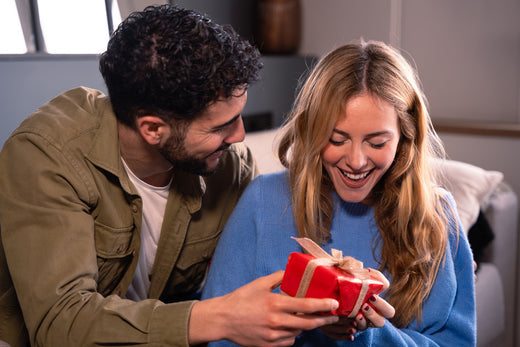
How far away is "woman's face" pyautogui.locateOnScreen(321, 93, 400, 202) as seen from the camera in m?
1.21

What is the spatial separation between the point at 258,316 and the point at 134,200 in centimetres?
52

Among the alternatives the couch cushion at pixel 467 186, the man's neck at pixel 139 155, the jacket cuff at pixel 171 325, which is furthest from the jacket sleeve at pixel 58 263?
the couch cushion at pixel 467 186

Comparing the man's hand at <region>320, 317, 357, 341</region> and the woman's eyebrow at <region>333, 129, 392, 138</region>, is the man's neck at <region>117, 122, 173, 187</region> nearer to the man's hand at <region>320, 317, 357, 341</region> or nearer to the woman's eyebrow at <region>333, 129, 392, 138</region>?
the woman's eyebrow at <region>333, 129, 392, 138</region>

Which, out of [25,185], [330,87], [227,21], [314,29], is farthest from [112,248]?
[314,29]

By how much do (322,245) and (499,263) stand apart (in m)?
1.24

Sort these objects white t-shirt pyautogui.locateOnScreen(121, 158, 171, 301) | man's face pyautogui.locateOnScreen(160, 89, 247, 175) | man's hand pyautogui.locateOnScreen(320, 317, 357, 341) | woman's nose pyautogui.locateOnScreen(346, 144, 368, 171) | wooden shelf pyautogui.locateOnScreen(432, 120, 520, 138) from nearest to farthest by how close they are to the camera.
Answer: man's hand pyautogui.locateOnScreen(320, 317, 357, 341)
woman's nose pyautogui.locateOnScreen(346, 144, 368, 171)
man's face pyautogui.locateOnScreen(160, 89, 247, 175)
white t-shirt pyautogui.locateOnScreen(121, 158, 171, 301)
wooden shelf pyautogui.locateOnScreen(432, 120, 520, 138)

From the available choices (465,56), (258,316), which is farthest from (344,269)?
(465,56)

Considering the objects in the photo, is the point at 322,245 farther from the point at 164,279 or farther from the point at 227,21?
the point at 227,21

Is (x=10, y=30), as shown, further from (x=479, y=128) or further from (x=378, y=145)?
(x=479, y=128)

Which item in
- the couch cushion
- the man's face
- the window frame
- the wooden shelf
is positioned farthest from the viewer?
the wooden shelf

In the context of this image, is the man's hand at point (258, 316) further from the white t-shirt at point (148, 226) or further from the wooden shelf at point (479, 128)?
the wooden shelf at point (479, 128)

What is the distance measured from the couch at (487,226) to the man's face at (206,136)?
628mm

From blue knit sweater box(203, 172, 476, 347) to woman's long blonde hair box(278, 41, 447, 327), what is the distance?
3cm

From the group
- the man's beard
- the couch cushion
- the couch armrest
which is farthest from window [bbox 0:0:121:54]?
the couch armrest
